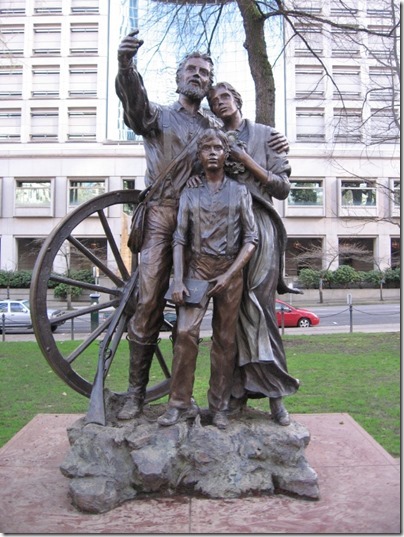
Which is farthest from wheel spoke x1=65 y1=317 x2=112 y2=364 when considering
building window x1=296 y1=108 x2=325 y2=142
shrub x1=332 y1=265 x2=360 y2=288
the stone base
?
shrub x1=332 y1=265 x2=360 y2=288

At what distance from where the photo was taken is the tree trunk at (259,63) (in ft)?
36.1

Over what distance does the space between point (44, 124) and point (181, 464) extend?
33.0 metres

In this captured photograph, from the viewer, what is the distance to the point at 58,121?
109 feet

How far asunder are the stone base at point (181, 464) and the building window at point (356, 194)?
32606 millimetres

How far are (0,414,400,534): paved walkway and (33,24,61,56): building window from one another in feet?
96.4

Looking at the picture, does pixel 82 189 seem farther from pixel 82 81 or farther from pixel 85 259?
pixel 82 81

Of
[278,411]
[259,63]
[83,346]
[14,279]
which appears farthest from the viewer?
[14,279]

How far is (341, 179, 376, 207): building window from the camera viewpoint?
34800 millimetres

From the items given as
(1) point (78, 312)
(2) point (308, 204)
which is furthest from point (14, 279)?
(1) point (78, 312)

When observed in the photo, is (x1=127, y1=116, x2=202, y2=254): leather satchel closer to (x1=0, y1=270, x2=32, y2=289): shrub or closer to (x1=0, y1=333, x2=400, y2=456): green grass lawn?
(x1=0, y1=333, x2=400, y2=456): green grass lawn

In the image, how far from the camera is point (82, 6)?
28.8 m

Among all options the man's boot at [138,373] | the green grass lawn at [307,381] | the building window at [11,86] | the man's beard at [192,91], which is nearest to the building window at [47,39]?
the building window at [11,86]

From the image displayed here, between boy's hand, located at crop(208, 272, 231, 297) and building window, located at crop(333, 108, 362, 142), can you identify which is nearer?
boy's hand, located at crop(208, 272, 231, 297)

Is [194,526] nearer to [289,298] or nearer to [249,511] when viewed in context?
[249,511]
